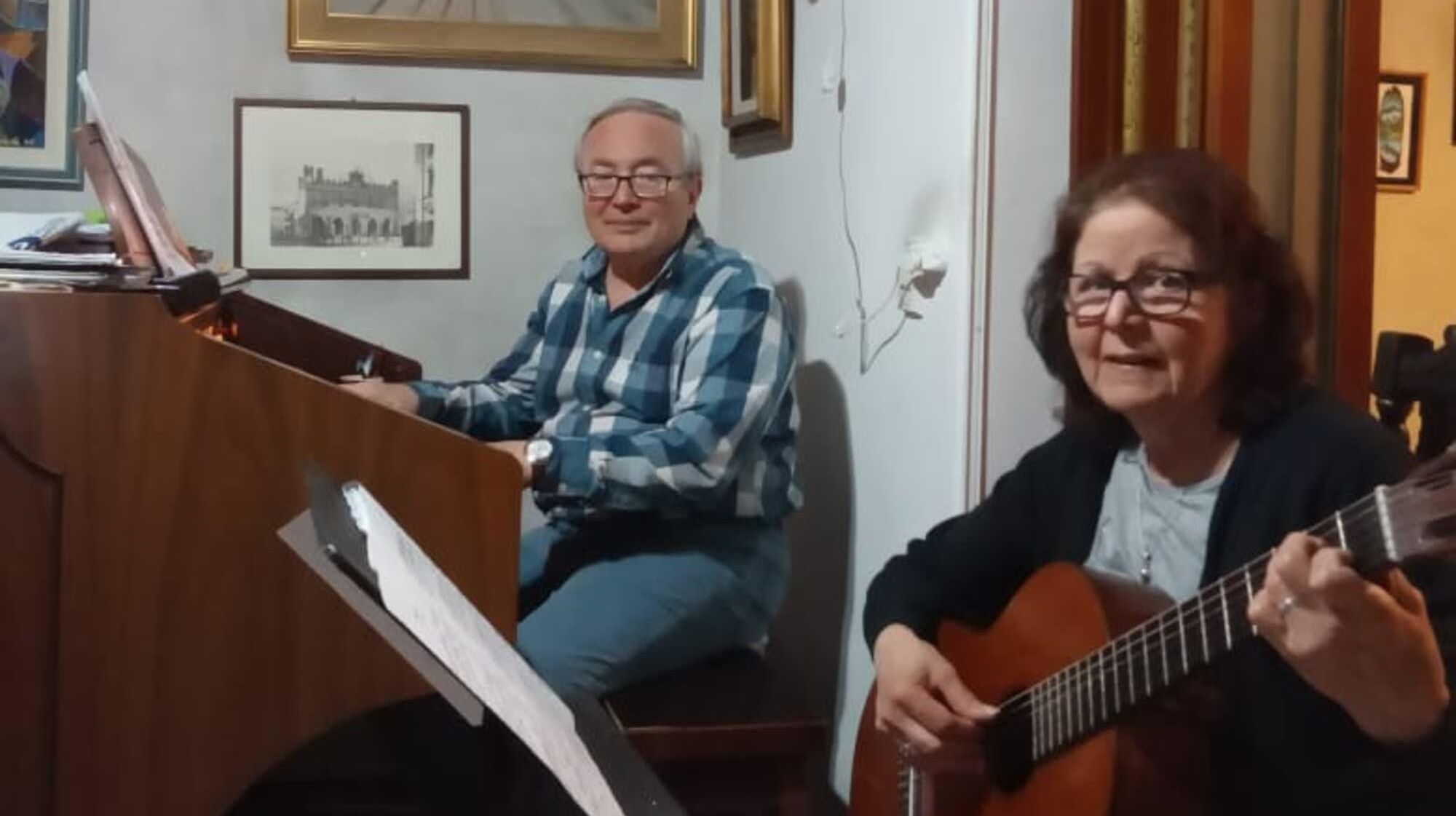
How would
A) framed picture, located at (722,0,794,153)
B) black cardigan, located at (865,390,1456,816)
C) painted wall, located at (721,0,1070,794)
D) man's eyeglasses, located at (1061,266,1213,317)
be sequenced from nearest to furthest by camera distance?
black cardigan, located at (865,390,1456,816) < man's eyeglasses, located at (1061,266,1213,317) < painted wall, located at (721,0,1070,794) < framed picture, located at (722,0,794,153)

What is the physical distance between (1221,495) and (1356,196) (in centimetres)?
55

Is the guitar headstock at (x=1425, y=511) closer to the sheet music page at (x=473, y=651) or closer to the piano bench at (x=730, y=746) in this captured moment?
the sheet music page at (x=473, y=651)

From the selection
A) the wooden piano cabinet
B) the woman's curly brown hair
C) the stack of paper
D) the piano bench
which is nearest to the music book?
the wooden piano cabinet

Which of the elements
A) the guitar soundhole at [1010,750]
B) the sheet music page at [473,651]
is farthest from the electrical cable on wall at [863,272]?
the sheet music page at [473,651]

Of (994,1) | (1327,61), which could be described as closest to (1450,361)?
(1327,61)

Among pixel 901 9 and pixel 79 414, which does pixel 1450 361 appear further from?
pixel 79 414

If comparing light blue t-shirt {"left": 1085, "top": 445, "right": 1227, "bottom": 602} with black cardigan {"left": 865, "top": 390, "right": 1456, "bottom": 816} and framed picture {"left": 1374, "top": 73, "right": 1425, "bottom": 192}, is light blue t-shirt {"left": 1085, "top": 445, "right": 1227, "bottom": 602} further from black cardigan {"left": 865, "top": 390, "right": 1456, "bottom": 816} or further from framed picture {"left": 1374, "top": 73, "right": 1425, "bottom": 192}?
framed picture {"left": 1374, "top": 73, "right": 1425, "bottom": 192}

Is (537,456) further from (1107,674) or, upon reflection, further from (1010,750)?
(1107,674)

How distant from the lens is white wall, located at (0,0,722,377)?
2.73m

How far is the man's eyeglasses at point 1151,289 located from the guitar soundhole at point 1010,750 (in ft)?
1.22

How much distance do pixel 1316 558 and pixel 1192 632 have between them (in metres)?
0.18

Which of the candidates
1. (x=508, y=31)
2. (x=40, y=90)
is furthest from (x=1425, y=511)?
(x=40, y=90)

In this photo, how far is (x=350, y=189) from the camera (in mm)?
2801

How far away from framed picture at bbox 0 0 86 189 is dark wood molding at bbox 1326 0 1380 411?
7.00ft
